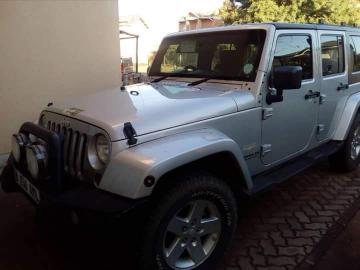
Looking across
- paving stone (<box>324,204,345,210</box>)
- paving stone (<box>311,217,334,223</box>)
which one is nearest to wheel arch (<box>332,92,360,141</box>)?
paving stone (<box>324,204,345,210</box>)

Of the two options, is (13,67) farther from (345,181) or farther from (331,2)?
(331,2)

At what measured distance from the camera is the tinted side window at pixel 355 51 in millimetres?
4770

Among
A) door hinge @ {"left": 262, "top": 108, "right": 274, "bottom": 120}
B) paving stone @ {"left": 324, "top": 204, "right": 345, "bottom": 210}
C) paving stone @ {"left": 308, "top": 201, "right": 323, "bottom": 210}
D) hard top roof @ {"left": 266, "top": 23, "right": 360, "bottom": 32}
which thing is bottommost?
paving stone @ {"left": 308, "top": 201, "right": 323, "bottom": 210}

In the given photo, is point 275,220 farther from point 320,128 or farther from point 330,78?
point 330,78

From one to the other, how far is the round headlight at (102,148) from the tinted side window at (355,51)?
3.52 meters

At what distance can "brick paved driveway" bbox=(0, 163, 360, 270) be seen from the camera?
9.81 feet

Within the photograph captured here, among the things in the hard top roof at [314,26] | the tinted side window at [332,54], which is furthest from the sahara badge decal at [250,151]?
the tinted side window at [332,54]

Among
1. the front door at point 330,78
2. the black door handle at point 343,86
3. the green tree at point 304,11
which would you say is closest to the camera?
the front door at point 330,78

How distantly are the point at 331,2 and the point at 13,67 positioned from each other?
1176 centimetres

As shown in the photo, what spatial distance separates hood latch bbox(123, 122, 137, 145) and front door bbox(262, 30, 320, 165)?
4.31 feet

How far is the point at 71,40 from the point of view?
18.0 ft

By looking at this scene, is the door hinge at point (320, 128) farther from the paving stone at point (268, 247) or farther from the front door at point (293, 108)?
the paving stone at point (268, 247)

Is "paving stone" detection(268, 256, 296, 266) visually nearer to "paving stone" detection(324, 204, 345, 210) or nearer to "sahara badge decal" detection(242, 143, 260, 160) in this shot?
"sahara badge decal" detection(242, 143, 260, 160)

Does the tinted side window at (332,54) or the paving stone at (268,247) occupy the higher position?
the tinted side window at (332,54)
